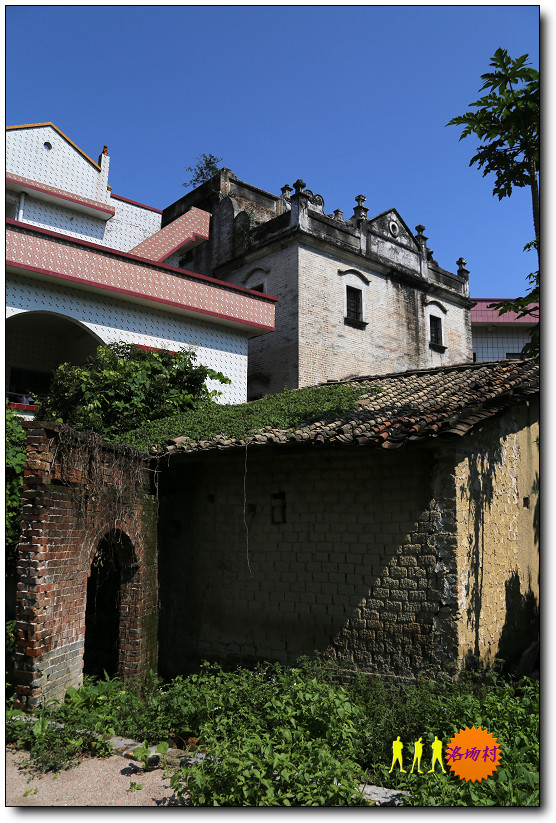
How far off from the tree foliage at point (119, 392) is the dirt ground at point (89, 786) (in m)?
5.71

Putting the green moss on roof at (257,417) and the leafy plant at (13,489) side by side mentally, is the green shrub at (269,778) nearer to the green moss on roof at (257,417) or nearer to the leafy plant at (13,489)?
the leafy plant at (13,489)

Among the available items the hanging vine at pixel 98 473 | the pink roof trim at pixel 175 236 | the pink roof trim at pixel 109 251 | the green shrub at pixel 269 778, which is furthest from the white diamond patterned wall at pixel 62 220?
the green shrub at pixel 269 778

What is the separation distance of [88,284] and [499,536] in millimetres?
9039

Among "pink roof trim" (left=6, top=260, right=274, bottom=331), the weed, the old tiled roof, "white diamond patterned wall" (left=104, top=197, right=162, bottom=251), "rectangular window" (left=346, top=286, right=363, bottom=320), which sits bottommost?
the weed

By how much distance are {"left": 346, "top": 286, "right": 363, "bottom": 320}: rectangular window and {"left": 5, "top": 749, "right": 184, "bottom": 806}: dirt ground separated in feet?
50.0

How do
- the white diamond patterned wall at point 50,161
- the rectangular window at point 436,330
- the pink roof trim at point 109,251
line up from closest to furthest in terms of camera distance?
the pink roof trim at point 109,251
the white diamond patterned wall at point 50,161
the rectangular window at point 436,330

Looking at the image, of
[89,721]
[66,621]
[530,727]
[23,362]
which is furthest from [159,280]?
[530,727]

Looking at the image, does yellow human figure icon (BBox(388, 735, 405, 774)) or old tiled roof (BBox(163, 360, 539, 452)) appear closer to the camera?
yellow human figure icon (BBox(388, 735, 405, 774))

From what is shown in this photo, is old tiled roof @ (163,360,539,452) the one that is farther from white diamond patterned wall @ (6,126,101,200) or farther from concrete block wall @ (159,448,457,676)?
white diamond patterned wall @ (6,126,101,200)

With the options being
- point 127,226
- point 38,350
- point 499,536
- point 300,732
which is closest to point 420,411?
point 499,536

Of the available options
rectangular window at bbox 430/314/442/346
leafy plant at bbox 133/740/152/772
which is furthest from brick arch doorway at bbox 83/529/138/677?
rectangular window at bbox 430/314/442/346

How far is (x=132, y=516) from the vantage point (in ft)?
26.4

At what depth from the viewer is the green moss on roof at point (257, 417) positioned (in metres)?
8.66

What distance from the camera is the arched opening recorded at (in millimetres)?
14828
